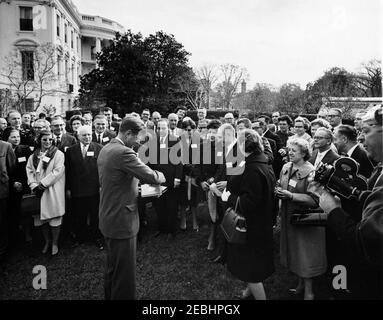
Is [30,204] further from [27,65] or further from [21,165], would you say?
[27,65]

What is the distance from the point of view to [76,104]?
60.1 feet

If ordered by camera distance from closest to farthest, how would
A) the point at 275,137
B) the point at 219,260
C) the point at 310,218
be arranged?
the point at 310,218
the point at 219,260
the point at 275,137

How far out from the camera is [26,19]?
1675 centimetres

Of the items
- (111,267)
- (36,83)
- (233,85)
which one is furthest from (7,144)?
(233,85)

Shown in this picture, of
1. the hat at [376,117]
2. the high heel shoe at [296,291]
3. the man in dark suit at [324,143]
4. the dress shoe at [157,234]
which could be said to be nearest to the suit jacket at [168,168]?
the dress shoe at [157,234]

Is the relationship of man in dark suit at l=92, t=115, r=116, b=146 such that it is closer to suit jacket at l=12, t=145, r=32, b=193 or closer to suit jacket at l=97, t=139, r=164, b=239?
suit jacket at l=12, t=145, r=32, b=193

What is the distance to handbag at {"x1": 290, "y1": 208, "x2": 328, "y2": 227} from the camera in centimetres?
269

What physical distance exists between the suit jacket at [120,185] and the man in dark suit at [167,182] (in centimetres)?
211

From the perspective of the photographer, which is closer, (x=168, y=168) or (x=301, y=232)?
(x=301, y=232)

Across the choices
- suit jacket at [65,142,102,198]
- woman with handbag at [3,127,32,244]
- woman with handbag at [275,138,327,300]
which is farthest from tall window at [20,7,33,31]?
woman with handbag at [275,138,327,300]

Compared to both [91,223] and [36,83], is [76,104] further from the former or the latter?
[91,223]

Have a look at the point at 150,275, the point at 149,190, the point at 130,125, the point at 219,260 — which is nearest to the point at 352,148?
the point at 219,260

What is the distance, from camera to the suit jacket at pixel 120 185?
8.79 feet

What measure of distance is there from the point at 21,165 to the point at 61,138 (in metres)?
0.78
